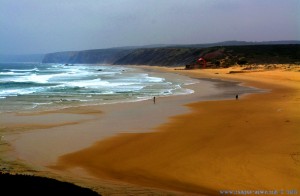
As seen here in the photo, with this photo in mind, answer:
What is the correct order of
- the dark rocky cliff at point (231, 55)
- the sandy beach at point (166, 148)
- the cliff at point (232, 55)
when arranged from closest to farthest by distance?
the sandy beach at point (166, 148)
the cliff at point (232, 55)
the dark rocky cliff at point (231, 55)

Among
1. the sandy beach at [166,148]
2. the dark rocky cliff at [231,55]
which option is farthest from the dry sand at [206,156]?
the dark rocky cliff at [231,55]

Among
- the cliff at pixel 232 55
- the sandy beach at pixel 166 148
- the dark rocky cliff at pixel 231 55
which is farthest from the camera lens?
the dark rocky cliff at pixel 231 55

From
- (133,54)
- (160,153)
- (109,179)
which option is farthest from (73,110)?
(133,54)

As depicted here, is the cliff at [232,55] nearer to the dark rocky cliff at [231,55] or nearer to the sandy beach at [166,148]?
the dark rocky cliff at [231,55]

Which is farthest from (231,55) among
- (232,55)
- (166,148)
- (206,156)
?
(206,156)

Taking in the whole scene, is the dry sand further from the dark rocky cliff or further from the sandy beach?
the dark rocky cliff

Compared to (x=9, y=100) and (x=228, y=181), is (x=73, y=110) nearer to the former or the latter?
(x=9, y=100)

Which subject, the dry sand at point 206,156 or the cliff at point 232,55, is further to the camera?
the cliff at point 232,55

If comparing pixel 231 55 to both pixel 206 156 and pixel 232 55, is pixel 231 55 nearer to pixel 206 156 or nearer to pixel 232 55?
pixel 232 55
